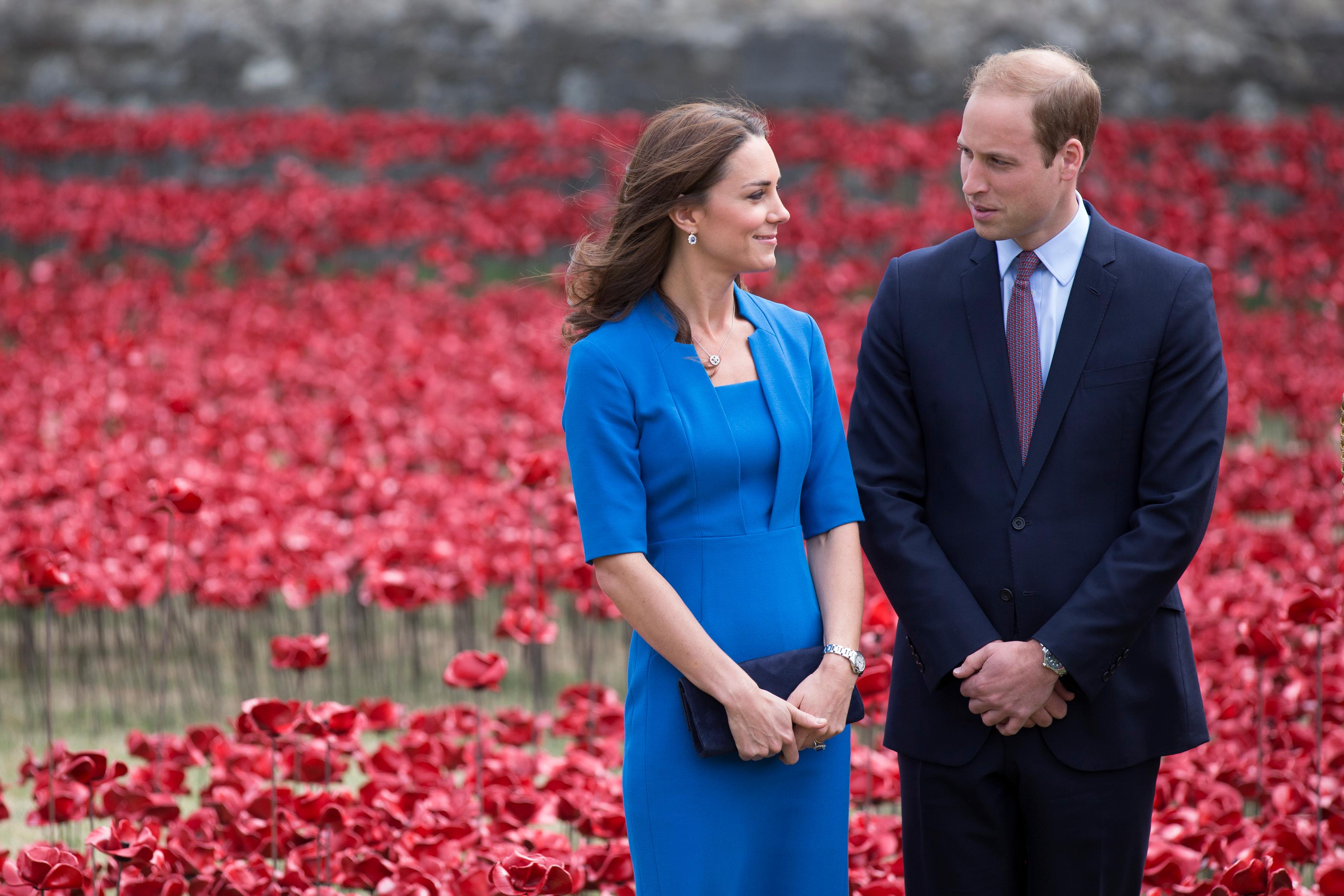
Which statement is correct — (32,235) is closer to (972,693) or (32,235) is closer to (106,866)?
(106,866)

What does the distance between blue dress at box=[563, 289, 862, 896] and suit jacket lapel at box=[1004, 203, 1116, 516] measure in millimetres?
411

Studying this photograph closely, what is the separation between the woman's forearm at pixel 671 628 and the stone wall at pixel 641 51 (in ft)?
35.8

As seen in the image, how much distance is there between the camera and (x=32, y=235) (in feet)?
37.0

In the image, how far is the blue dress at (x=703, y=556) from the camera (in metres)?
2.21

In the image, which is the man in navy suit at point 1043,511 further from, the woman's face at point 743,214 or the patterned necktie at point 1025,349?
the woman's face at point 743,214

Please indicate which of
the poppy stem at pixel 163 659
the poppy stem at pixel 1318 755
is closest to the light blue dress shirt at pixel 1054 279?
the poppy stem at pixel 1318 755

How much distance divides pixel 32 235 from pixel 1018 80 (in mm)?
10969

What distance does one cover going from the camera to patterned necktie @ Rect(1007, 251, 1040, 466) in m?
2.40

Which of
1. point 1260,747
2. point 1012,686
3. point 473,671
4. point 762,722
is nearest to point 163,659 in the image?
point 473,671

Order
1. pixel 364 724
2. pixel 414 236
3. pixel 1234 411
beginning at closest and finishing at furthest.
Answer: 1. pixel 364 724
2. pixel 1234 411
3. pixel 414 236

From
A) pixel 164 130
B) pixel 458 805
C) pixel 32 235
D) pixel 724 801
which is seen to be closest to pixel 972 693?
pixel 724 801

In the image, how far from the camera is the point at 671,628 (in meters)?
2.19

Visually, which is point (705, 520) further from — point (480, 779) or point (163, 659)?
point (163, 659)

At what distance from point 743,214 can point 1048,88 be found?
1.91ft
